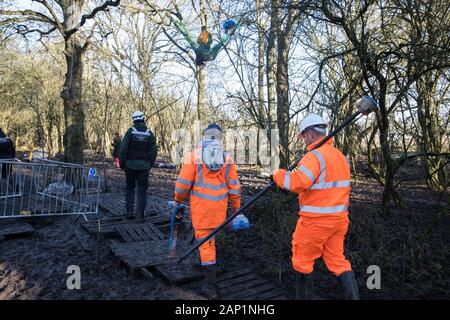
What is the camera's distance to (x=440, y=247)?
4.97 m

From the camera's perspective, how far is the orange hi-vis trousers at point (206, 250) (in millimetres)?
3865

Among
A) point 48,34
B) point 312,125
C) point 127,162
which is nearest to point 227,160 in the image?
point 312,125

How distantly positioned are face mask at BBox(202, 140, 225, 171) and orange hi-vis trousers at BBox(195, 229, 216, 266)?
71cm

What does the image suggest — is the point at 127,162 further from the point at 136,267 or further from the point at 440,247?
the point at 440,247

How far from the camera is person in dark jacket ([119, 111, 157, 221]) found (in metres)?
6.59

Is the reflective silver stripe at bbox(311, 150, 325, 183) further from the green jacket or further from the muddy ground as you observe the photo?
the green jacket

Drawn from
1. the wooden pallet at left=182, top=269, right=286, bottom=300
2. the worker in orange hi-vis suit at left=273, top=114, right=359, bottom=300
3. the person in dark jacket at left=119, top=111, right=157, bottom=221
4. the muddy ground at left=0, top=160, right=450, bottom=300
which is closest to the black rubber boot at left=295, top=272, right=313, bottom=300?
the worker in orange hi-vis suit at left=273, top=114, right=359, bottom=300

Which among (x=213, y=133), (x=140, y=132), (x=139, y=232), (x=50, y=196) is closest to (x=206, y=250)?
(x=213, y=133)

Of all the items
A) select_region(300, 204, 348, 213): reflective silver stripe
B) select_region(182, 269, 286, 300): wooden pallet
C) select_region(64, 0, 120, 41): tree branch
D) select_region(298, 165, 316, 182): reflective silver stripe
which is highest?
select_region(64, 0, 120, 41): tree branch

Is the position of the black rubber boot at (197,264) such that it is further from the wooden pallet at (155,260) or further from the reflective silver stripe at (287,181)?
the reflective silver stripe at (287,181)

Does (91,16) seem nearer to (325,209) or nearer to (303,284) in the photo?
(325,209)

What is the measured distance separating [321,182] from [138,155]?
416cm

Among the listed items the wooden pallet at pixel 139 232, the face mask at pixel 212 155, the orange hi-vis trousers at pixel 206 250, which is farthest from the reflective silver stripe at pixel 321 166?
the wooden pallet at pixel 139 232

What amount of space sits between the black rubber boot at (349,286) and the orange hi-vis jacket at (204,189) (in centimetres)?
138
